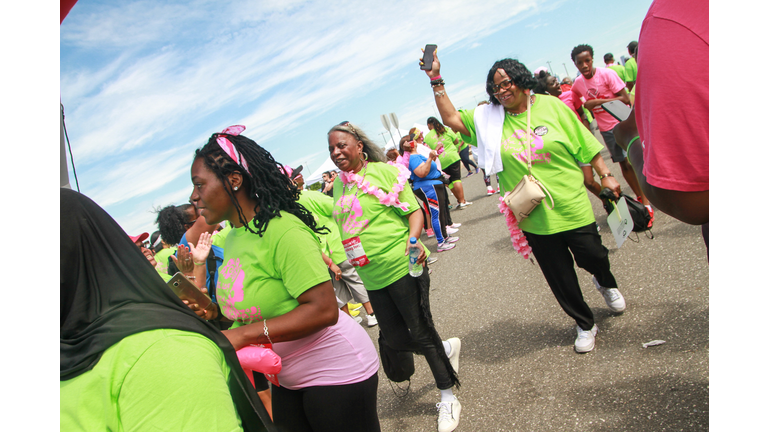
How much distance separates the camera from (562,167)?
11.1 ft

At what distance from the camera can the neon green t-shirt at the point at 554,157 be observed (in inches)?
132

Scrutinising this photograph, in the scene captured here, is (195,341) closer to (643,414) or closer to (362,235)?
(362,235)

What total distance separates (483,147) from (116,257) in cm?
276

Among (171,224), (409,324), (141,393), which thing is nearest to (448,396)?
(409,324)

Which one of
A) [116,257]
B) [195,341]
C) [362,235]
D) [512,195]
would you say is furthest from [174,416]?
[512,195]

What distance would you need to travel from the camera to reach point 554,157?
3367 millimetres

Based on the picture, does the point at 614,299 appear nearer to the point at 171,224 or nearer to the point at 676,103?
the point at 676,103

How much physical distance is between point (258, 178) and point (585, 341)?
104 inches

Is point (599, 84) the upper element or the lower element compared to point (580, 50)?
lower

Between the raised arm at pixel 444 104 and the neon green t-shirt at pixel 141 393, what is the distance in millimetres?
2736

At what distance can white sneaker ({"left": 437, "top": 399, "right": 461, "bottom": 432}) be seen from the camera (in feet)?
10.1

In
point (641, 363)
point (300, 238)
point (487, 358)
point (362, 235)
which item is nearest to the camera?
point (300, 238)

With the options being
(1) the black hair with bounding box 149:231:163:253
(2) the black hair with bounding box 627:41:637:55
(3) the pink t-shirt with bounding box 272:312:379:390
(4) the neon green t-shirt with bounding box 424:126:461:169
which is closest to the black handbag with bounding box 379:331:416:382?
(3) the pink t-shirt with bounding box 272:312:379:390

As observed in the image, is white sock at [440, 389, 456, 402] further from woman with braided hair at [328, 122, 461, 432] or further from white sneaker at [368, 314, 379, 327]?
white sneaker at [368, 314, 379, 327]
